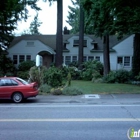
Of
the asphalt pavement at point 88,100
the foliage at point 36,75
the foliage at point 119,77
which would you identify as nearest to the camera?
the asphalt pavement at point 88,100

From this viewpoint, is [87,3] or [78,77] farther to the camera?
[78,77]

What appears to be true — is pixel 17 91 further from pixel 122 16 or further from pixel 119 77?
pixel 119 77

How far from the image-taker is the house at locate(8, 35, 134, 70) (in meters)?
37.4

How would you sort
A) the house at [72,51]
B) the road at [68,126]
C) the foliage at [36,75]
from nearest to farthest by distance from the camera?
1. the road at [68,126]
2. the foliage at [36,75]
3. the house at [72,51]

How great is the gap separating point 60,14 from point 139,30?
12.1 meters

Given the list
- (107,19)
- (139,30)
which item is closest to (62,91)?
(139,30)

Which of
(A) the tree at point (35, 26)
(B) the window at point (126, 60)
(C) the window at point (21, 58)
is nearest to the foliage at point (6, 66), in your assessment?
(C) the window at point (21, 58)

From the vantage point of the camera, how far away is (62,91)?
18016 mm

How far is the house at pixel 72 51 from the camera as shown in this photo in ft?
123

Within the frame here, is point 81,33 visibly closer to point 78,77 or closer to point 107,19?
point 78,77

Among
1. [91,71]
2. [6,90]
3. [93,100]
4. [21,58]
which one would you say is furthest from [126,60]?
[6,90]

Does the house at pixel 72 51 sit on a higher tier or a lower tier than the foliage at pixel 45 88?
higher

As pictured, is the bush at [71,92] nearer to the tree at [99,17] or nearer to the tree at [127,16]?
the tree at [127,16]

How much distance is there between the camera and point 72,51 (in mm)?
38750
